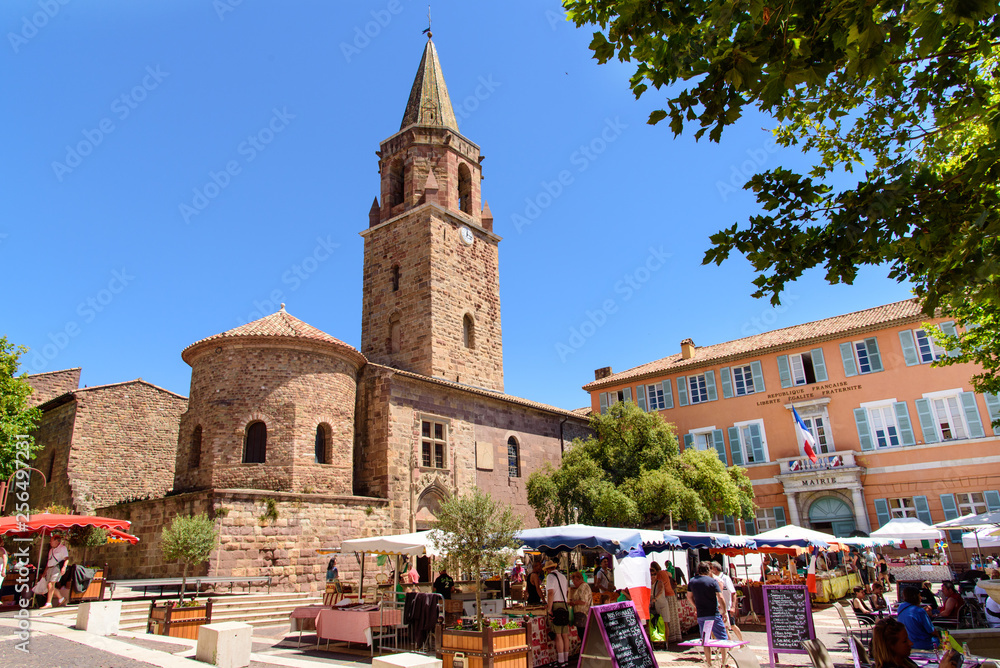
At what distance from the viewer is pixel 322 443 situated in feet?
62.8

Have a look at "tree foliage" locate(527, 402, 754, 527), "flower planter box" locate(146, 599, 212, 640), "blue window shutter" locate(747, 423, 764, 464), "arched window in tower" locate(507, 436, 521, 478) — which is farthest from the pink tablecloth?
"blue window shutter" locate(747, 423, 764, 464)

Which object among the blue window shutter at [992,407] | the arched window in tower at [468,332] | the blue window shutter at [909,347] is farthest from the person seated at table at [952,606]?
the arched window in tower at [468,332]

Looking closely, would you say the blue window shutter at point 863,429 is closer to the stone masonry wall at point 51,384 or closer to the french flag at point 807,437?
the french flag at point 807,437

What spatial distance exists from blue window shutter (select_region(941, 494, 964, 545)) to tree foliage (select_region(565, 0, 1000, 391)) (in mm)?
19217

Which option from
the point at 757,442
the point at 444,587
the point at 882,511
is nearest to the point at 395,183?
the point at 757,442

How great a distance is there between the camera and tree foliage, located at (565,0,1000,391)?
3.45 metres

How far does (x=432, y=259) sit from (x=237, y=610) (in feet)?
50.6

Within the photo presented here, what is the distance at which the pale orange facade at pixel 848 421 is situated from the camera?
69.7 ft

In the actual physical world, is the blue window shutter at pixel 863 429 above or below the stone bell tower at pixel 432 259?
below

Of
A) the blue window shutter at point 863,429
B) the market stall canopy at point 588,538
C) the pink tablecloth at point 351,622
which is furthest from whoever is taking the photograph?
the blue window shutter at point 863,429

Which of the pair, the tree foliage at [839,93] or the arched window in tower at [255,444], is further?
the arched window in tower at [255,444]

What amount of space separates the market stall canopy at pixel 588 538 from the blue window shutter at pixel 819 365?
16.0 m

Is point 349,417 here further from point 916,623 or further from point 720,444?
point 916,623

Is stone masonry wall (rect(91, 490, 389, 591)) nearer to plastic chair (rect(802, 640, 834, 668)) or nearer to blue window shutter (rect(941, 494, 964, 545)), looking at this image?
plastic chair (rect(802, 640, 834, 668))
